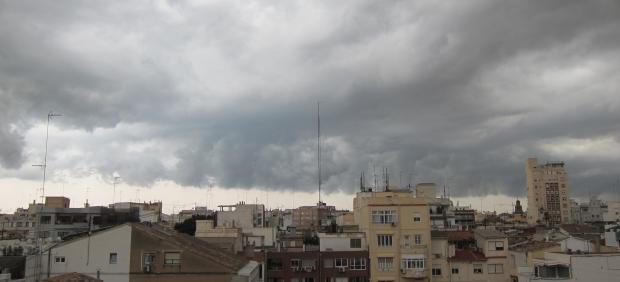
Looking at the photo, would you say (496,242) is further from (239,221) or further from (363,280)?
(239,221)

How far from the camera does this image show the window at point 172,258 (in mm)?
48344

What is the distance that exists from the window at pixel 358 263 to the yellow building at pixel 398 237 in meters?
1.14

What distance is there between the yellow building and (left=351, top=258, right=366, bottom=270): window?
45.0 inches

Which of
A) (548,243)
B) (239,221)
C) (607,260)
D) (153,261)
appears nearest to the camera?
(153,261)

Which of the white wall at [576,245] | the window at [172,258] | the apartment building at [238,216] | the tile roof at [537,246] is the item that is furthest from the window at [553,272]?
the apartment building at [238,216]

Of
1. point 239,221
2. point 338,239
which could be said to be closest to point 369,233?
point 338,239

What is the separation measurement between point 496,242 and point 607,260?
23.7m

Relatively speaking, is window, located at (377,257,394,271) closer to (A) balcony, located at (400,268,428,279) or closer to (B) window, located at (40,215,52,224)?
(A) balcony, located at (400,268,428,279)

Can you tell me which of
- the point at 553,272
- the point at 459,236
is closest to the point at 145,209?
the point at 459,236

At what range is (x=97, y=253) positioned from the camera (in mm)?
49094

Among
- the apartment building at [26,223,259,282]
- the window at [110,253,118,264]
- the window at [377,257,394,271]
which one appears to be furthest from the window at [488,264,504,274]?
the window at [110,253,118,264]

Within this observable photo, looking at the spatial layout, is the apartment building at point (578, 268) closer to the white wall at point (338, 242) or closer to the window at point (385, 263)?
the window at point (385, 263)

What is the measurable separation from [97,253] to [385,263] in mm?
37643

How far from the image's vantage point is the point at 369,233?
74.4 m
